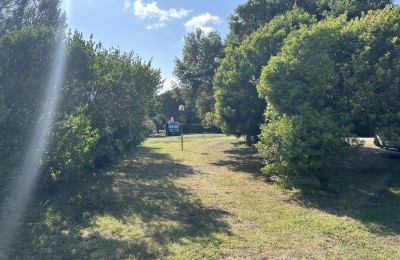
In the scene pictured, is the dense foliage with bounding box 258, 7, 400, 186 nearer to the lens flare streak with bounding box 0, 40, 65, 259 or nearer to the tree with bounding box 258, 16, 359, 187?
the tree with bounding box 258, 16, 359, 187

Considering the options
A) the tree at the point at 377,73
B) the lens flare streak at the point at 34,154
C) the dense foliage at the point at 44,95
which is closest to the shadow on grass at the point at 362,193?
the tree at the point at 377,73

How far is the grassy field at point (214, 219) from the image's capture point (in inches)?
177

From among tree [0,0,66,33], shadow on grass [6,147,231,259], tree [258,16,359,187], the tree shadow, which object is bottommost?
shadow on grass [6,147,231,259]

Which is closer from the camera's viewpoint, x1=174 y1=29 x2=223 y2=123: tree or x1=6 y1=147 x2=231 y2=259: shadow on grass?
x1=6 y1=147 x2=231 y2=259: shadow on grass

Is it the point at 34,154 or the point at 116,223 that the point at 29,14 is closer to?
the point at 34,154

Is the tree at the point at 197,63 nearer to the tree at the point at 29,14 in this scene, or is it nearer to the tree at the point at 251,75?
the tree at the point at 29,14

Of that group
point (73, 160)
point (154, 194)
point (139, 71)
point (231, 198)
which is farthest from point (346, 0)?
point (73, 160)

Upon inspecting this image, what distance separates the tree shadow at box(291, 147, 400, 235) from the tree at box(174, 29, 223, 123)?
18813 millimetres

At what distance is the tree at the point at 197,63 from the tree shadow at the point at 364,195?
18.8 meters

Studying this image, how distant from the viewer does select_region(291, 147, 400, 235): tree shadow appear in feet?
19.3

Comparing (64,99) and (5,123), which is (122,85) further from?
(5,123)

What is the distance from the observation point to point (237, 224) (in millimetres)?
5617

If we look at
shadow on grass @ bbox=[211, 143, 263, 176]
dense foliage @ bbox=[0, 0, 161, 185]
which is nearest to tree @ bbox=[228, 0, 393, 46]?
shadow on grass @ bbox=[211, 143, 263, 176]

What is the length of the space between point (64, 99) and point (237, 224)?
444 centimetres
